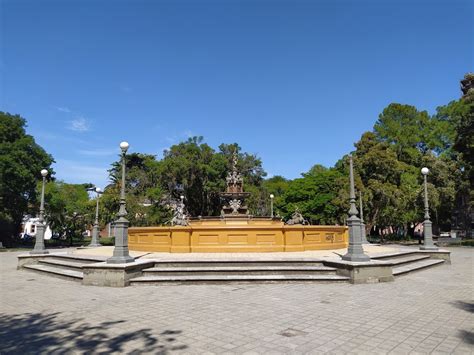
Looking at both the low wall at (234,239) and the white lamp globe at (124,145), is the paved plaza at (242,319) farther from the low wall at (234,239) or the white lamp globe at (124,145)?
the white lamp globe at (124,145)

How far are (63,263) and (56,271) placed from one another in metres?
1.16

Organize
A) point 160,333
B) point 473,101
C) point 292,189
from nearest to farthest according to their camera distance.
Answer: point 160,333
point 473,101
point 292,189

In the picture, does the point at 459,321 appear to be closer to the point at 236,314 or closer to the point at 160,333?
the point at 236,314

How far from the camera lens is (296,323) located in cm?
672

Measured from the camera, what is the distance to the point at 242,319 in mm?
7023

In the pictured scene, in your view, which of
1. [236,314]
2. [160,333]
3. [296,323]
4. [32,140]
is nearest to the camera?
[160,333]

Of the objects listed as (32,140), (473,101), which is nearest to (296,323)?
(473,101)

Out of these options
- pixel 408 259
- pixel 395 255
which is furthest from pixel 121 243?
pixel 408 259

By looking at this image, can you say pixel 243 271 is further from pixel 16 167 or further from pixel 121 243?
pixel 16 167

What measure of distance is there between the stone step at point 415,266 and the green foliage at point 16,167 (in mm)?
34744

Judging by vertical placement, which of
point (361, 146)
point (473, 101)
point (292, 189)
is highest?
point (473, 101)

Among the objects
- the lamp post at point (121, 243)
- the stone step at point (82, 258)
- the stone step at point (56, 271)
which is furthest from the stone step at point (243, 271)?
the stone step at point (82, 258)

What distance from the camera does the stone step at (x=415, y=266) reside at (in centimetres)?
1278

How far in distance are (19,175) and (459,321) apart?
124 ft
